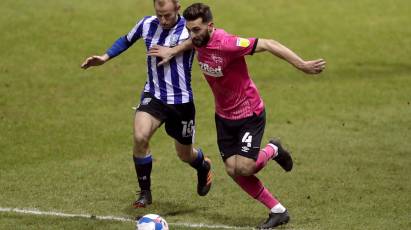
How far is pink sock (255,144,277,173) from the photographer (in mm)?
10180

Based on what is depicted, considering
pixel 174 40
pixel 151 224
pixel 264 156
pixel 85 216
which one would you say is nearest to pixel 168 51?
pixel 174 40

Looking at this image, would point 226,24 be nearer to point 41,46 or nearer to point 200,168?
point 41,46

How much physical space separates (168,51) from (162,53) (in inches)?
3.0

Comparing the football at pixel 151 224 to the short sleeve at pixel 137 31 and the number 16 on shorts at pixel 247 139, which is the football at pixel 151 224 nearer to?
the number 16 on shorts at pixel 247 139

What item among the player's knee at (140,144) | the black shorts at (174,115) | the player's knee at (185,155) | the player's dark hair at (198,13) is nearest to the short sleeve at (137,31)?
the black shorts at (174,115)

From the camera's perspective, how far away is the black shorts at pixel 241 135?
10.1 meters

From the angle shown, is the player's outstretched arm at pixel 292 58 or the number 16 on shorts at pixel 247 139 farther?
the number 16 on shorts at pixel 247 139

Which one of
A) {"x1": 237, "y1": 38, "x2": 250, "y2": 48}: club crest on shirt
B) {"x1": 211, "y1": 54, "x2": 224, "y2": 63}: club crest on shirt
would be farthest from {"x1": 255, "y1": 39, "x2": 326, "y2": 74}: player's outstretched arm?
{"x1": 211, "y1": 54, "x2": 224, "y2": 63}: club crest on shirt

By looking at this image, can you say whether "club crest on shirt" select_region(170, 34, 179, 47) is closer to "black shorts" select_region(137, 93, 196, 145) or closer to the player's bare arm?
the player's bare arm

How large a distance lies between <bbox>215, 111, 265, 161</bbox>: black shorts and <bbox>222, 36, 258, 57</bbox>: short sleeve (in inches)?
33.4

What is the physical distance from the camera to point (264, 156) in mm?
10398

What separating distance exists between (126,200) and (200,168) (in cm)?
105

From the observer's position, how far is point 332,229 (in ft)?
32.7

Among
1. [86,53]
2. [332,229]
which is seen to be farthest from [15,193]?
[86,53]
